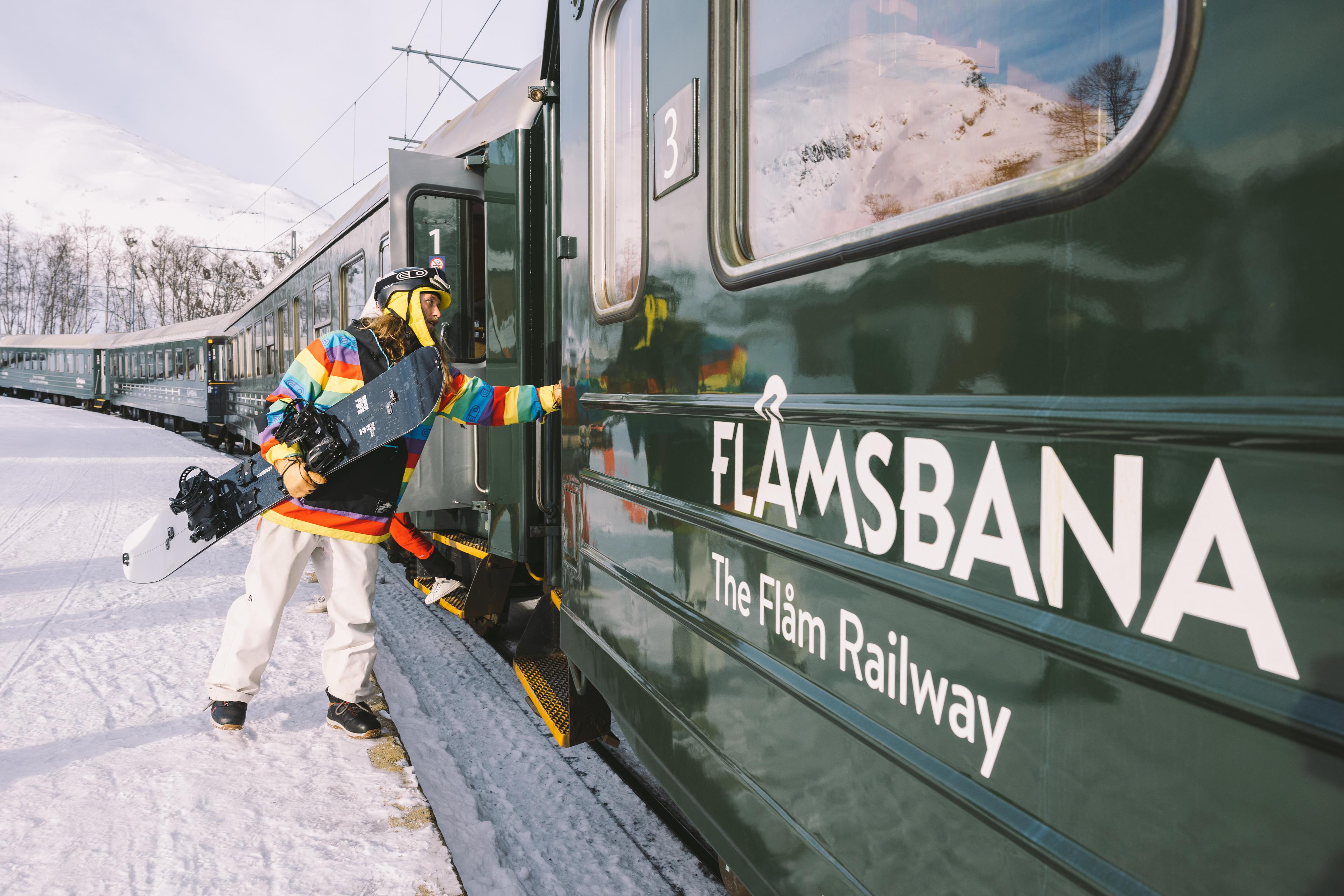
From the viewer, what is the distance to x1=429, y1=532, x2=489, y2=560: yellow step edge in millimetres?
4363

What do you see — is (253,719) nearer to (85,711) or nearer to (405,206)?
(85,711)

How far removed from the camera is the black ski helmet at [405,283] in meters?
3.23

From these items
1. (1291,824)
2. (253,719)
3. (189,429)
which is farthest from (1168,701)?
(189,429)

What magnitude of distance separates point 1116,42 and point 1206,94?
16cm

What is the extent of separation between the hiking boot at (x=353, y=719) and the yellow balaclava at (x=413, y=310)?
1.45 meters

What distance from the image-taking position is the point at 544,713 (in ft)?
10.5

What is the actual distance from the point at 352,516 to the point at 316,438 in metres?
0.37

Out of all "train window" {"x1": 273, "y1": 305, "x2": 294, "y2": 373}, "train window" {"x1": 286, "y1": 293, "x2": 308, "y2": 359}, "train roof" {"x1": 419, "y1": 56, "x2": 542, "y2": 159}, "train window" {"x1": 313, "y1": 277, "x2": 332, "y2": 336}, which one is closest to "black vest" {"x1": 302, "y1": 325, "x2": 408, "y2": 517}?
"train roof" {"x1": 419, "y1": 56, "x2": 542, "y2": 159}

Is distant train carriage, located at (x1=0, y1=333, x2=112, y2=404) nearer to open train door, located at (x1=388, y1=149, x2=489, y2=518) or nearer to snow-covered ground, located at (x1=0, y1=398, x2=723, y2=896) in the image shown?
snow-covered ground, located at (x1=0, y1=398, x2=723, y2=896)

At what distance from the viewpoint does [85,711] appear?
3.45m

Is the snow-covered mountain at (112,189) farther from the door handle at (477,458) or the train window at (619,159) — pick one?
the train window at (619,159)

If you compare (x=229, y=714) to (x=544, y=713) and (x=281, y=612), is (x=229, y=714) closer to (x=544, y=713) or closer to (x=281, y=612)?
(x=281, y=612)

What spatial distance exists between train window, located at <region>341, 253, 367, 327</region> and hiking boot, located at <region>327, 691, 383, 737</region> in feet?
10.9

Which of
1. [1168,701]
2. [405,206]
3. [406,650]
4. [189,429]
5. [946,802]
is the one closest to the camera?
[1168,701]
